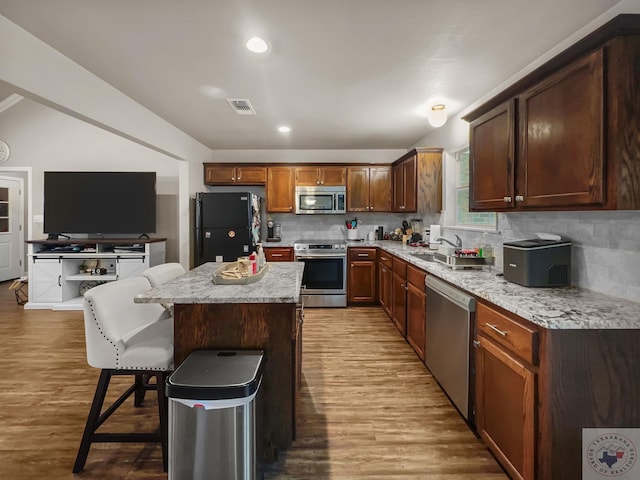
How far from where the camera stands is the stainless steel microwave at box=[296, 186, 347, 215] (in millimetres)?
5020

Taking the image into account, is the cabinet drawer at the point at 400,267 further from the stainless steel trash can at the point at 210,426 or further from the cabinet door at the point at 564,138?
the stainless steel trash can at the point at 210,426

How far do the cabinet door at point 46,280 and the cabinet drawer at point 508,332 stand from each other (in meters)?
5.42

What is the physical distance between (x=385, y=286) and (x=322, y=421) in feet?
7.75

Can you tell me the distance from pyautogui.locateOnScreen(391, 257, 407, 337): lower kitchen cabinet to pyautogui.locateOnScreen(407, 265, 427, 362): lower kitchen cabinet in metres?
0.13

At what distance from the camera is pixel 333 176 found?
506cm

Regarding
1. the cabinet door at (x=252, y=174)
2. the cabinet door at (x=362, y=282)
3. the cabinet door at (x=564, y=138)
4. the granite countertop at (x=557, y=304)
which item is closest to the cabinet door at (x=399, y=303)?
the cabinet door at (x=362, y=282)

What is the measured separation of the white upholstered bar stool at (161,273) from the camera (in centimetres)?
209

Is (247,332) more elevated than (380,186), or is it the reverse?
(380,186)

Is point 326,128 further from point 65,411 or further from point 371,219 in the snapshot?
point 65,411

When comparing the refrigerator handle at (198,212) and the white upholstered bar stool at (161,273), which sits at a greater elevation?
the refrigerator handle at (198,212)

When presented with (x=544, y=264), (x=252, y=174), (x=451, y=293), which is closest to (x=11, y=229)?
(x=252, y=174)

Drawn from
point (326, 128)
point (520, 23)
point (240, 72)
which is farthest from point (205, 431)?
point (326, 128)

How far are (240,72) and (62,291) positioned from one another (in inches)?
167

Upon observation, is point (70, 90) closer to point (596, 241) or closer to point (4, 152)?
point (596, 241)
